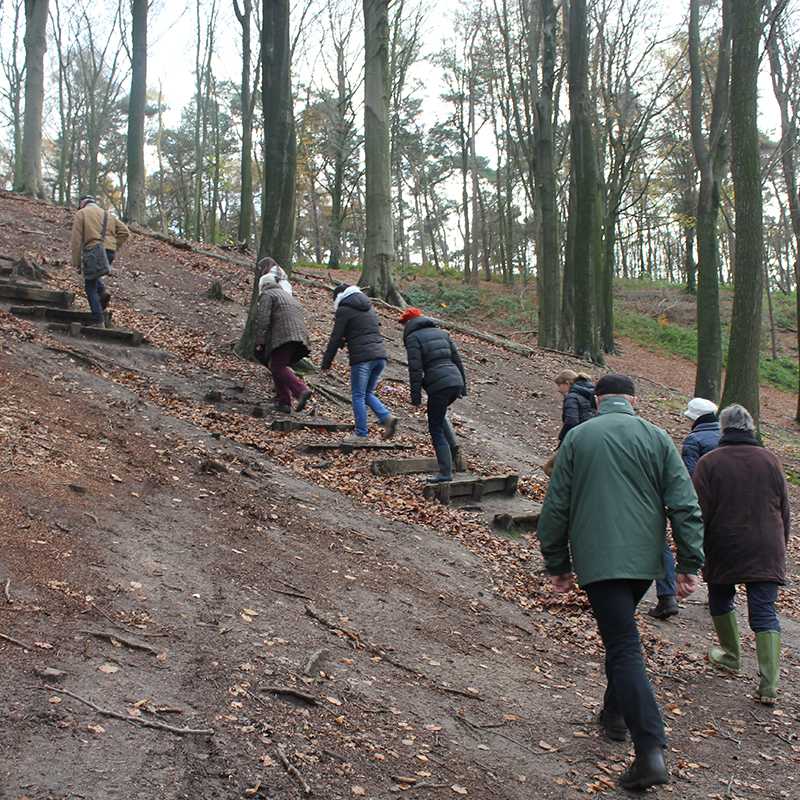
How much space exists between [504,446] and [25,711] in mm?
8907

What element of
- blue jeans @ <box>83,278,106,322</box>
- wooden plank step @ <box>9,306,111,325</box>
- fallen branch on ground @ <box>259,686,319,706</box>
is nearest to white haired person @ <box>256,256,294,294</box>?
blue jeans @ <box>83,278,106,322</box>

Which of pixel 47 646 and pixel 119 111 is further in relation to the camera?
pixel 119 111

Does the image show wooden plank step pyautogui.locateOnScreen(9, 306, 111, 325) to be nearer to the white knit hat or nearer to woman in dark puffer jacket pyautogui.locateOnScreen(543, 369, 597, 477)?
the white knit hat

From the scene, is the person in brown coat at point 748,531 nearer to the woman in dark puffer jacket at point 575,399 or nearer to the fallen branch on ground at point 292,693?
the woman in dark puffer jacket at point 575,399

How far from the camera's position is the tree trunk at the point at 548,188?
19.4m

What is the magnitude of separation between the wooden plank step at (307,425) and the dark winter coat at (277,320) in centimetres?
90

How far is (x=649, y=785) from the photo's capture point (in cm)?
417

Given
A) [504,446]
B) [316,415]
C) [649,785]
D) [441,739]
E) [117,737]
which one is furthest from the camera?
[504,446]

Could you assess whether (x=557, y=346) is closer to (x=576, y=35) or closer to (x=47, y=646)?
(x=576, y=35)

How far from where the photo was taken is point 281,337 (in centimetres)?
1031

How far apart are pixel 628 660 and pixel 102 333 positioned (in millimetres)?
9563

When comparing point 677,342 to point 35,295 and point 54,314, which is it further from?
point 54,314

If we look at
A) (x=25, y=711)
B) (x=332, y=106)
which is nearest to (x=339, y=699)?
(x=25, y=711)

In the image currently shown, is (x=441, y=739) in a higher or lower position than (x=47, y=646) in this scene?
lower
